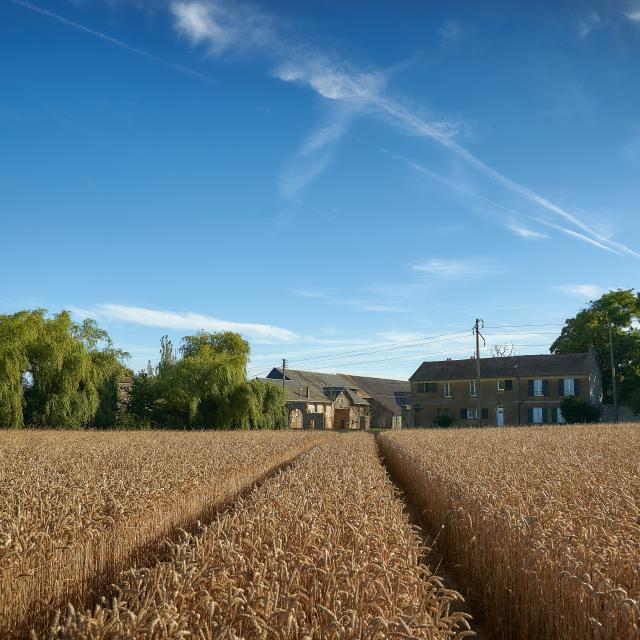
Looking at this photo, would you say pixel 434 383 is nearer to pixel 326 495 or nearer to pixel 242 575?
pixel 326 495

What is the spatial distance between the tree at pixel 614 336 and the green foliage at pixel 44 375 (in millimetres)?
49743

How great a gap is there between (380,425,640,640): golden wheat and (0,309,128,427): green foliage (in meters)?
30.2

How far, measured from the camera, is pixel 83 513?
30.1 ft

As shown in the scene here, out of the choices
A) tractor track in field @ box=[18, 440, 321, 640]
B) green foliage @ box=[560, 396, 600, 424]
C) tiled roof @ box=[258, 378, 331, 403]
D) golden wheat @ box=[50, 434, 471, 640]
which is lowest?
tractor track in field @ box=[18, 440, 321, 640]

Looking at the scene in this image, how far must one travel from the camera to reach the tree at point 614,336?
6394cm

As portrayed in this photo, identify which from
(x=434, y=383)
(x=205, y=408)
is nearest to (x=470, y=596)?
(x=205, y=408)

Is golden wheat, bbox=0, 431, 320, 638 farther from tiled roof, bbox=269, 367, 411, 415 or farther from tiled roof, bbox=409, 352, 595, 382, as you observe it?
tiled roof, bbox=269, 367, 411, 415

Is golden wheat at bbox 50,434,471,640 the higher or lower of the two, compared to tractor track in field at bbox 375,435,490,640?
higher

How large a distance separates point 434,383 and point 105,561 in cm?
6313

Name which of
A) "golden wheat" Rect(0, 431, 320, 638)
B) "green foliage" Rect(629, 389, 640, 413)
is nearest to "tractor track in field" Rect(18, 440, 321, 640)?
"golden wheat" Rect(0, 431, 320, 638)

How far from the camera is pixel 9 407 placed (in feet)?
118

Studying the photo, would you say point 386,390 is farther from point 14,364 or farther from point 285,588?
point 285,588

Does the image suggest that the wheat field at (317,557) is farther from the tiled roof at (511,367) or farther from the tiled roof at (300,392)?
the tiled roof at (300,392)

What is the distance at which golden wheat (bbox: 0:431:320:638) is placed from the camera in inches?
263
